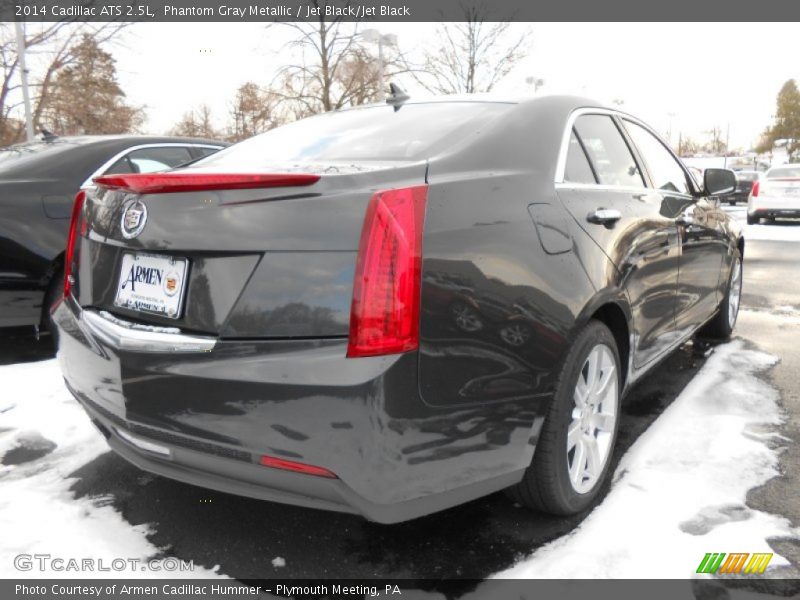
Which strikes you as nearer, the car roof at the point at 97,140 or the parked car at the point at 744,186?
the car roof at the point at 97,140

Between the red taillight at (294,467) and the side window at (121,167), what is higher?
the side window at (121,167)

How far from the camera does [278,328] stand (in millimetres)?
1747

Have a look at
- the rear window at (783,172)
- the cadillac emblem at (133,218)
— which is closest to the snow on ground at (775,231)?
the rear window at (783,172)

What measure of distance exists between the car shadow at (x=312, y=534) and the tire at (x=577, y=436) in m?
0.13

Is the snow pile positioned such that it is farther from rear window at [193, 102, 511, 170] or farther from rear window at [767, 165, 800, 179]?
rear window at [193, 102, 511, 170]

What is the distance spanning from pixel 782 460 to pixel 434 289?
6.64 feet

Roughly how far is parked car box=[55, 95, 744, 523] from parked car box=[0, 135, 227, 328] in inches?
69.9

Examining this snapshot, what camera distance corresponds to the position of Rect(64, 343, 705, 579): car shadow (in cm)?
211

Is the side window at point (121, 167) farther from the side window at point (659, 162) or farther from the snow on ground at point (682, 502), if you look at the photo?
the snow on ground at point (682, 502)

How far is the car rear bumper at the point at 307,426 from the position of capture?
1678mm

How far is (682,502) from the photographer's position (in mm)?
2447

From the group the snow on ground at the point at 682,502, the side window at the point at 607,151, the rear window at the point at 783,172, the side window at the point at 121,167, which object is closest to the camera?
the snow on ground at the point at 682,502

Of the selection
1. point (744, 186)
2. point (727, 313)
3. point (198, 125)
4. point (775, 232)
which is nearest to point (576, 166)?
point (727, 313)

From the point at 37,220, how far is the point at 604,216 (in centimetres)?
343
